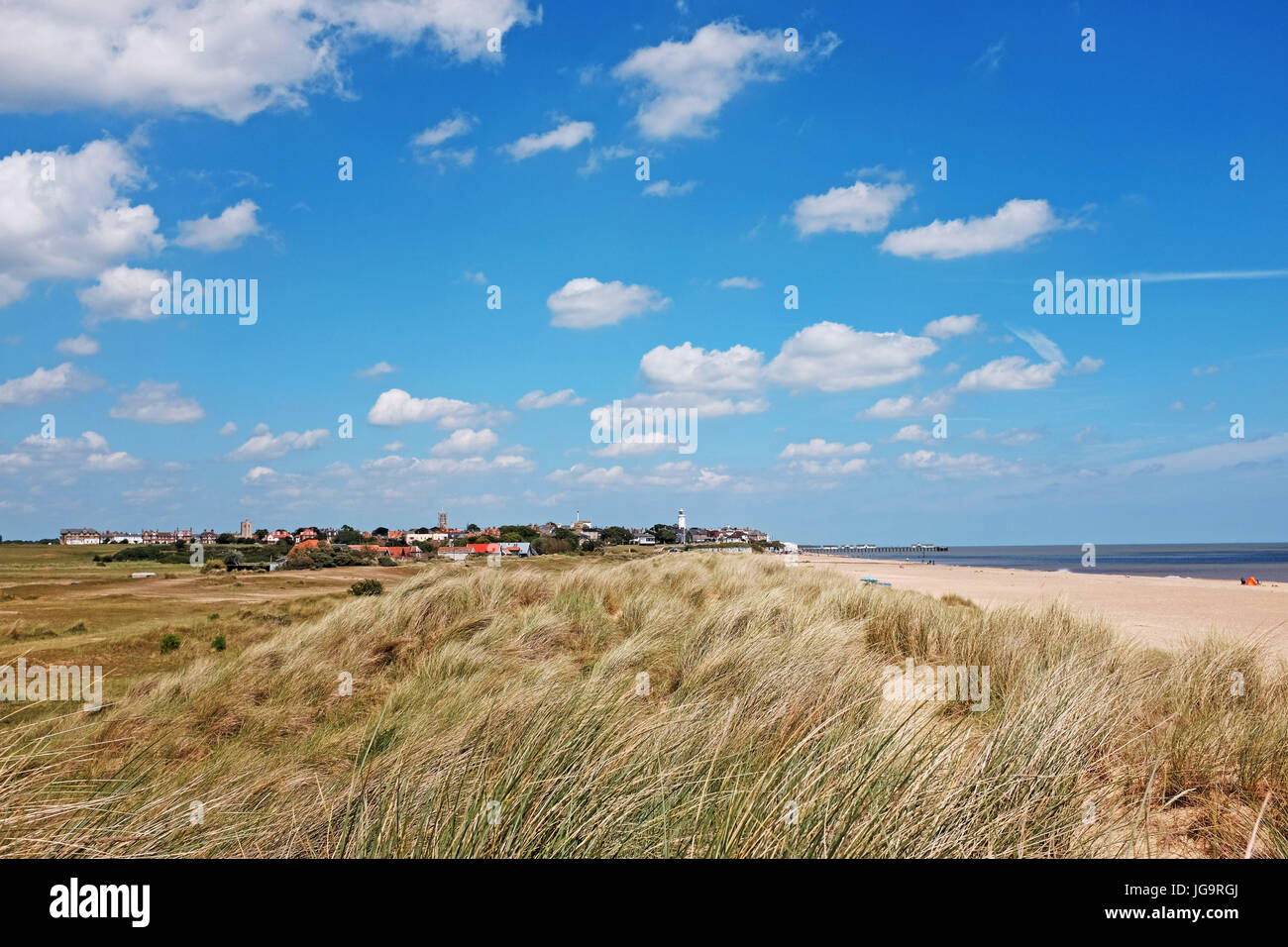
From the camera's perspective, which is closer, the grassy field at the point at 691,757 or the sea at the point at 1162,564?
the grassy field at the point at 691,757

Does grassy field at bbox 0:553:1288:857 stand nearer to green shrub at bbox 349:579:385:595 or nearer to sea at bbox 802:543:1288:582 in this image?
green shrub at bbox 349:579:385:595

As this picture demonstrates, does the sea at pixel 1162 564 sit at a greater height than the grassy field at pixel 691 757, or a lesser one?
lesser

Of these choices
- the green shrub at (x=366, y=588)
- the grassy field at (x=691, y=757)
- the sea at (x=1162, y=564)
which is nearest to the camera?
the grassy field at (x=691, y=757)

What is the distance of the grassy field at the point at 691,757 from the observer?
112 inches

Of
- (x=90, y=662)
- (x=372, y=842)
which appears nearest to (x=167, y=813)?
(x=372, y=842)

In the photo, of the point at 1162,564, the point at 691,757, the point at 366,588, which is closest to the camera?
the point at 691,757

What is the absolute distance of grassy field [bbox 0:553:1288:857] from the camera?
2848 mm

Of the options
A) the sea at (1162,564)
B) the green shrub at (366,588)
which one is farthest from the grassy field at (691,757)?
the sea at (1162,564)

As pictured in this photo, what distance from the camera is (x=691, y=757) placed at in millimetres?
3568

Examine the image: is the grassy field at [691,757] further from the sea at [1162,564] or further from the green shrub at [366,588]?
the sea at [1162,564]

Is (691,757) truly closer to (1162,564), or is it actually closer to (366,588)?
(366,588)

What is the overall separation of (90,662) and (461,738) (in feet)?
37.2

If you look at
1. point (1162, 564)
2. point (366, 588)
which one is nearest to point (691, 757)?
point (366, 588)

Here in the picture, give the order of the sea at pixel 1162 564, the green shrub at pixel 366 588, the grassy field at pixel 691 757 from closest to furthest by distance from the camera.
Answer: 1. the grassy field at pixel 691 757
2. the green shrub at pixel 366 588
3. the sea at pixel 1162 564
